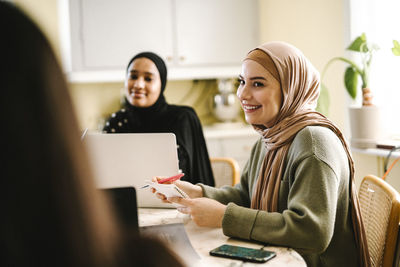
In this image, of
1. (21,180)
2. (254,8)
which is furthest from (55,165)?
(254,8)

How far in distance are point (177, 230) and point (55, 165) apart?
922 mm

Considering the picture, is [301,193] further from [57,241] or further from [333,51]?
[333,51]

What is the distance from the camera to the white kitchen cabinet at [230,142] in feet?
11.4

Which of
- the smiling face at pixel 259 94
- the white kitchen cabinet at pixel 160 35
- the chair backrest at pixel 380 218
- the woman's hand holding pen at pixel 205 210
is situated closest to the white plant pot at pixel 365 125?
the chair backrest at pixel 380 218

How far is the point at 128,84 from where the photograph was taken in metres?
2.46

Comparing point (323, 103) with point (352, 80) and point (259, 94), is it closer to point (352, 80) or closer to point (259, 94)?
point (352, 80)

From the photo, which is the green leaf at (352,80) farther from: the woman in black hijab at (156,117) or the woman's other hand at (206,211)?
the woman's other hand at (206,211)

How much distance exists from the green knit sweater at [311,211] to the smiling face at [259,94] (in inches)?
6.1

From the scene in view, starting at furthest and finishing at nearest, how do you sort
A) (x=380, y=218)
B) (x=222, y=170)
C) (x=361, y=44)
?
(x=361, y=44)
(x=222, y=170)
(x=380, y=218)

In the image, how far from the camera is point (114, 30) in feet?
11.4

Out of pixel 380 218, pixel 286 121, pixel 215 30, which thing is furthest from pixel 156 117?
pixel 380 218

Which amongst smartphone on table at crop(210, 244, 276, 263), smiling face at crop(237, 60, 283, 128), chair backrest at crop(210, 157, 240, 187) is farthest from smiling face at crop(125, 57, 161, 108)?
smartphone on table at crop(210, 244, 276, 263)

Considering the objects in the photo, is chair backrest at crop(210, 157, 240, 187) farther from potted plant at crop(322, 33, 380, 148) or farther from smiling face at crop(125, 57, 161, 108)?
potted plant at crop(322, 33, 380, 148)

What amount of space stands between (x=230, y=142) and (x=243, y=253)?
95.4 inches
